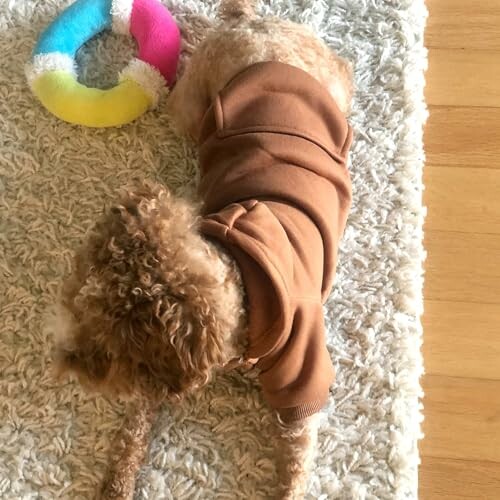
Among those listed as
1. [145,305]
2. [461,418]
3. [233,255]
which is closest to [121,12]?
[233,255]

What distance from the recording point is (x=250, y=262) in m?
1.03

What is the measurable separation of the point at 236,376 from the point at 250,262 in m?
0.41

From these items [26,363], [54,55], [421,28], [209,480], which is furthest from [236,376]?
[421,28]

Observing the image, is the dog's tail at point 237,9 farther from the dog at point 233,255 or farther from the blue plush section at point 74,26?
the blue plush section at point 74,26

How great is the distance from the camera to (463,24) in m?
1.71

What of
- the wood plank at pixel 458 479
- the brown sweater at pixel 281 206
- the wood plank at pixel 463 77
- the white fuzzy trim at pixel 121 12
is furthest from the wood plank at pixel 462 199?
the white fuzzy trim at pixel 121 12

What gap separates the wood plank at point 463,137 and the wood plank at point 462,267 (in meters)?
0.17

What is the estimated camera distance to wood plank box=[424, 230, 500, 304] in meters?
1.49

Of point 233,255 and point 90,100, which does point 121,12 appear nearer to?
point 90,100

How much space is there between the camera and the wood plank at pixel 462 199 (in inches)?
60.7

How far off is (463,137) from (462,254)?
265mm

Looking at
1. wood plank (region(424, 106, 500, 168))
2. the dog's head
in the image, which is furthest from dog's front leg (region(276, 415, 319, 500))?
wood plank (region(424, 106, 500, 168))

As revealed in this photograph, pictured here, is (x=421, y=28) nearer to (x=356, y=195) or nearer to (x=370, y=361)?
(x=356, y=195)

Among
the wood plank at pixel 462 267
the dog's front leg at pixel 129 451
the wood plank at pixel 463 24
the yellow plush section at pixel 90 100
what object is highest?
the yellow plush section at pixel 90 100
